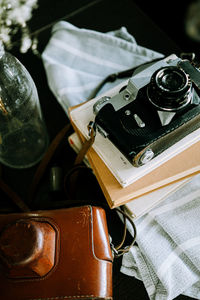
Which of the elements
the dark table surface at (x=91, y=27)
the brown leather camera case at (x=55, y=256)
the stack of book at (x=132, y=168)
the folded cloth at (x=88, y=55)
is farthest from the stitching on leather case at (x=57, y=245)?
the folded cloth at (x=88, y=55)

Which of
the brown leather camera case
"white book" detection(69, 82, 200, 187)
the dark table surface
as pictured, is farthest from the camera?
the dark table surface

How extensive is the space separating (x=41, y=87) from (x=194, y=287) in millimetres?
533

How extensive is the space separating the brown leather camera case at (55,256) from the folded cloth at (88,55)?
1.06ft

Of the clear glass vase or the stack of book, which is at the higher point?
the clear glass vase

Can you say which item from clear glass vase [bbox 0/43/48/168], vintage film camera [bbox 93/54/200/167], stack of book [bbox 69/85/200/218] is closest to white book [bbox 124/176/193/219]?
stack of book [bbox 69/85/200/218]

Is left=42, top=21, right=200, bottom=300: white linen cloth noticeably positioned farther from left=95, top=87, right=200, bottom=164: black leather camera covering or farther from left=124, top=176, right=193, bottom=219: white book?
left=95, top=87, right=200, bottom=164: black leather camera covering

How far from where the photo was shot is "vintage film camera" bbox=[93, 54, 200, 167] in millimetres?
469

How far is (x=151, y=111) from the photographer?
0.48m

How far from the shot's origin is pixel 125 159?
51cm

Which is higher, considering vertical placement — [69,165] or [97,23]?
[97,23]

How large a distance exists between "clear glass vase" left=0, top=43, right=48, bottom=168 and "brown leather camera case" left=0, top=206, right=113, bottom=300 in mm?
218

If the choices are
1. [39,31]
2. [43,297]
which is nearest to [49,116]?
[39,31]

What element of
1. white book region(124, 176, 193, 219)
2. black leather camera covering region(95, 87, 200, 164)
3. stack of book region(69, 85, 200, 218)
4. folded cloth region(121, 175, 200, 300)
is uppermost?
black leather camera covering region(95, 87, 200, 164)

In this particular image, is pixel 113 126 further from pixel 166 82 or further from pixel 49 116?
pixel 49 116
